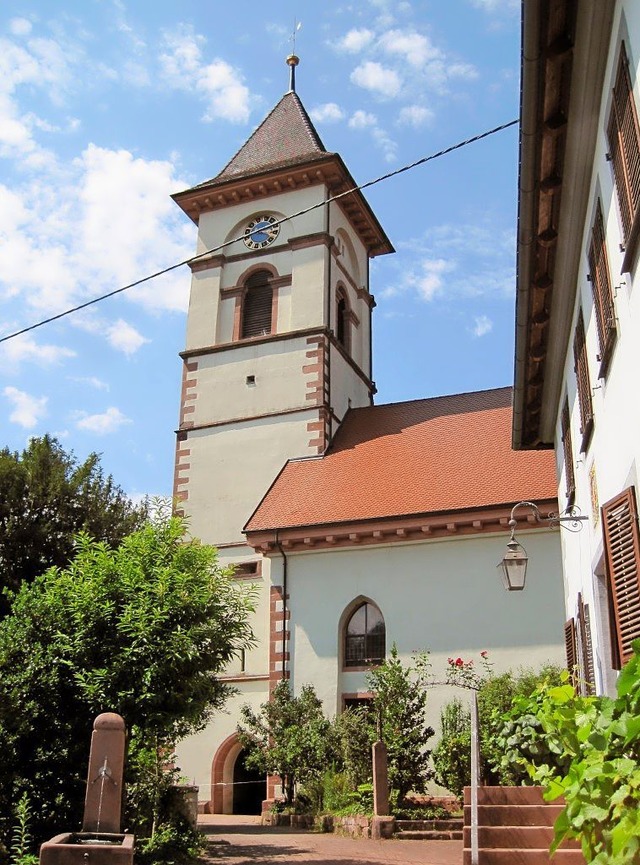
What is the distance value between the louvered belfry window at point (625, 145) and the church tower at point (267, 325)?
1970cm

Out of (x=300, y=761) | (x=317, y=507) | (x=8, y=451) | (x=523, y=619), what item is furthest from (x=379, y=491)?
(x=8, y=451)

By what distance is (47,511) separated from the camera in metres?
24.8

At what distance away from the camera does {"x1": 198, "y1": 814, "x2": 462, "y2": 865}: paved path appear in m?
12.1

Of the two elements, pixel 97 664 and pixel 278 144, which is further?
pixel 278 144

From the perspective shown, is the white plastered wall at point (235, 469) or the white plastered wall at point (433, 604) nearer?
the white plastered wall at point (433, 604)

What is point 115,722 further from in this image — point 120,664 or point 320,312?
point 320,312

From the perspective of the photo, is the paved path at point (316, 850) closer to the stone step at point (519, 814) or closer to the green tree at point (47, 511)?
the stone step at point (519, 814)

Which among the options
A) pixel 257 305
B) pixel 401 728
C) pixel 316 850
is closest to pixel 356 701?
pixel 401 728

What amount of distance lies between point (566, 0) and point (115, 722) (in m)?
8.25

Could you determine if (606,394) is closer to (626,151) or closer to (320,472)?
(626,151)

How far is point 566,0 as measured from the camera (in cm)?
652

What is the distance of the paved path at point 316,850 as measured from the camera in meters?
12.1

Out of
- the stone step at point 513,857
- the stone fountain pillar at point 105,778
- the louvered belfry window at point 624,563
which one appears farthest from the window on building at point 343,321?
the stone step at point 513,857

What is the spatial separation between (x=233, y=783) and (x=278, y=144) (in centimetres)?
2244
